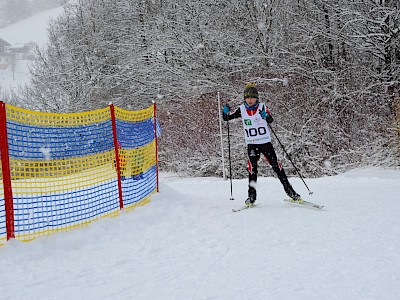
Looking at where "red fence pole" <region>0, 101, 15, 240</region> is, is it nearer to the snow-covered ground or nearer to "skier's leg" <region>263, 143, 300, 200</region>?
the snow-covered ground

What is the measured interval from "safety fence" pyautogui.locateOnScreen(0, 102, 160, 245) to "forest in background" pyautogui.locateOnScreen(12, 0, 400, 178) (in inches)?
301

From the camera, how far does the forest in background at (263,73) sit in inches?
496

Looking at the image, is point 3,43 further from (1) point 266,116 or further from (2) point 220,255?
(2) point 220,255

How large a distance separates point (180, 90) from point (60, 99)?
10234 mm

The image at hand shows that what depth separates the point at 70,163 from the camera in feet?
20.5

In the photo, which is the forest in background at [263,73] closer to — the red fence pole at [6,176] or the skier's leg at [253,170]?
the skier's leg at [253,170]

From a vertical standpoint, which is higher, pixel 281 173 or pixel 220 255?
pixel 281 173

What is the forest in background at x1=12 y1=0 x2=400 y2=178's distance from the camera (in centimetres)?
1261

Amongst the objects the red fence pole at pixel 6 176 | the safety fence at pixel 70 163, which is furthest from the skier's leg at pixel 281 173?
the red fence pole at pixel 6 176

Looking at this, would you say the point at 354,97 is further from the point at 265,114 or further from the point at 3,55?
the point at 3,55

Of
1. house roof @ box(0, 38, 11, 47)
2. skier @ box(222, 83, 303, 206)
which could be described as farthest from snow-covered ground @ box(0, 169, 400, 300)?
house roof @ box(0, 38, 11, 47)

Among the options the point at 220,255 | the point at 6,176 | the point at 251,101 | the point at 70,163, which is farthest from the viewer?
the point at 251,101

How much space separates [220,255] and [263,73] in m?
11.8

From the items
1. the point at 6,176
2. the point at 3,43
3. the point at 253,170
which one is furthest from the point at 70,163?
the point at 3,43
